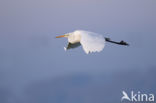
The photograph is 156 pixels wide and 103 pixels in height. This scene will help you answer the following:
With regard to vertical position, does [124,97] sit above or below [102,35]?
below

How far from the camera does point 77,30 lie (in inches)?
898

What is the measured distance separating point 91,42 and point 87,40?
44 cm

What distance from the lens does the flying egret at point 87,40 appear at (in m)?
18.8

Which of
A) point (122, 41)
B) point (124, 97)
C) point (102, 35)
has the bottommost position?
point (124, 97)

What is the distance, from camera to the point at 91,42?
1983 centimetres

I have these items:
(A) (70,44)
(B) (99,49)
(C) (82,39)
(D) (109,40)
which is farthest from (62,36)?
(B) (99,49)

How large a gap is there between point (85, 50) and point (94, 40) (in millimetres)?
2140

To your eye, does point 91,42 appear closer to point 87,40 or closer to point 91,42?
point 91,42

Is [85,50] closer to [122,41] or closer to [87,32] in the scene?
[87,32]

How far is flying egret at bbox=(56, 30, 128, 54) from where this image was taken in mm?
18827

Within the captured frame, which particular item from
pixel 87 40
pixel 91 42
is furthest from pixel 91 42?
pixel 87 40

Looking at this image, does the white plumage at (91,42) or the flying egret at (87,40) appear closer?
the white plumage at (91,42)

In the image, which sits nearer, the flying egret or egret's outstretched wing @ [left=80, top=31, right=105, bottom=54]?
egret's outstretched wing @ [left=80, top=31, right=105, bottom=54]

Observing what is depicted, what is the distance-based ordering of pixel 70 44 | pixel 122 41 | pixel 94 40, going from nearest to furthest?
1. pixel 94 40
2. pixel 70 44
3. pixel 122 41
